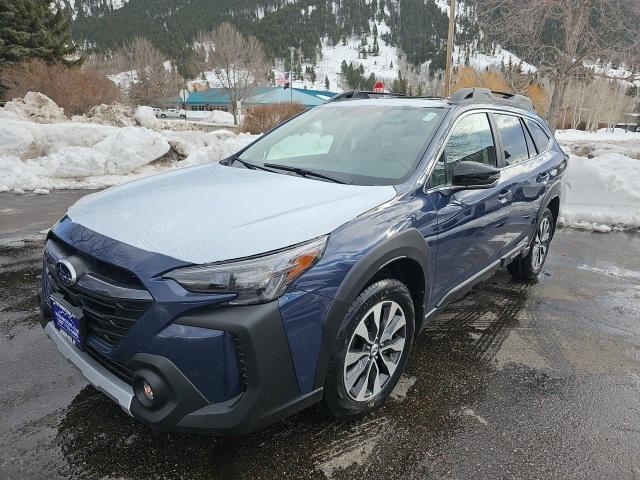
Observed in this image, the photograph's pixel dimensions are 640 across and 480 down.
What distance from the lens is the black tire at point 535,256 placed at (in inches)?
182

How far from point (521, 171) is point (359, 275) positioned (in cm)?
238

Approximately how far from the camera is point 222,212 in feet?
7.22

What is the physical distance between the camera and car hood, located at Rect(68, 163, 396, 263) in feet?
6.43

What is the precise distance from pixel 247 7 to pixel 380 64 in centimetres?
6040

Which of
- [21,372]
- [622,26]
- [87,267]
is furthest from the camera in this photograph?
[622,26]

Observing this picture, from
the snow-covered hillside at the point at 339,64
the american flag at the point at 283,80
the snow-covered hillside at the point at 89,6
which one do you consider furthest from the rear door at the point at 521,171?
the snow-covered hillside at the point at 89,6

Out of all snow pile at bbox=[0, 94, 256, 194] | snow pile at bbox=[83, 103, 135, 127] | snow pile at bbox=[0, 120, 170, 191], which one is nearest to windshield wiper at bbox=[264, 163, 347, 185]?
snow pile at bbox=[0, 94, 256, 194]

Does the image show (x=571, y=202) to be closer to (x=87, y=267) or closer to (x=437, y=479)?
(x=437, y=479)

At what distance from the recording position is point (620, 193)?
26.2 ft

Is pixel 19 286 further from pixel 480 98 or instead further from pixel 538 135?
pixel 538 135

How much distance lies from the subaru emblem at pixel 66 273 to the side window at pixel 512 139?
3133mm

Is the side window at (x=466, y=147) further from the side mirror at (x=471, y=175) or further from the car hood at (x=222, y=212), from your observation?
the car hood at (x=222, y=212)

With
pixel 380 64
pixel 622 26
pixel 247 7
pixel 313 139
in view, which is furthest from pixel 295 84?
pixel 313 139

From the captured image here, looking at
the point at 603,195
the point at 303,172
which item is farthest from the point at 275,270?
the point at 603,195
